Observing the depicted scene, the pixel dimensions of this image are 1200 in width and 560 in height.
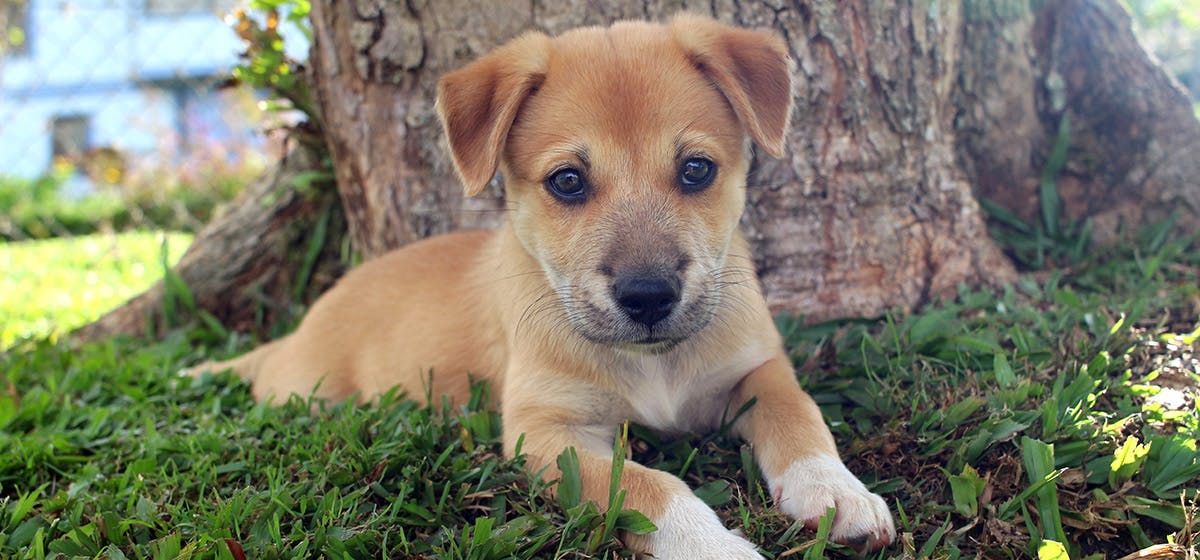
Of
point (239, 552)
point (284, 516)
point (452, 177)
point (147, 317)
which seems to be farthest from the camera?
point (147, 317)

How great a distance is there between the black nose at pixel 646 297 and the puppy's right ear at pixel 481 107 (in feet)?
2.29

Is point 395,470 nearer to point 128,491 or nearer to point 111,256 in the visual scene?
point 128,491

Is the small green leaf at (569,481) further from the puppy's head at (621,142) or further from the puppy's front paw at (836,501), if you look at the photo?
the puppy's front paw at (836,501)

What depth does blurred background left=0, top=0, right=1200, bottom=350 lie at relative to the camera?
295 inches

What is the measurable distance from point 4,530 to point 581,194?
200 cm

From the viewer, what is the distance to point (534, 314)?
3.32 metres

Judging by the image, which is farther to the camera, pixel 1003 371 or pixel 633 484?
pixel 1003 371

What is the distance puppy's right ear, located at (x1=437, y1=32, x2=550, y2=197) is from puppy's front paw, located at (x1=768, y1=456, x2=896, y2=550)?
1.35 m

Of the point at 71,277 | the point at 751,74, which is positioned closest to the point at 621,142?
the point at 751,74

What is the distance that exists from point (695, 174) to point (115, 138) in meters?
13.1

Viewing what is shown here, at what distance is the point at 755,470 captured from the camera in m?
2.86

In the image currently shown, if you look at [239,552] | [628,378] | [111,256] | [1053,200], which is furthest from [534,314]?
[111,256]

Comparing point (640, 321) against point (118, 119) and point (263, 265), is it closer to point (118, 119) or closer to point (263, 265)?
point (263, 265)

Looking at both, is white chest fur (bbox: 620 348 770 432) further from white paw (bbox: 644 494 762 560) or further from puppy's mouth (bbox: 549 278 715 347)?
white paw (bbox: 644 494 762 560)
